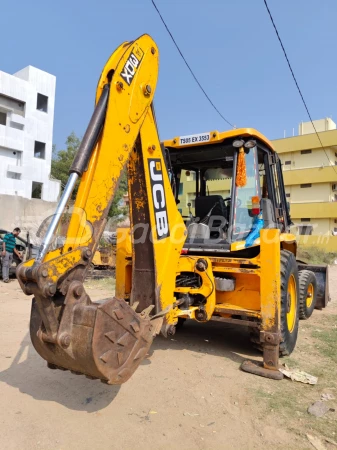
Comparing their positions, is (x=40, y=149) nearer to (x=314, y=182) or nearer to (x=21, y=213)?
(x=21, y=213)

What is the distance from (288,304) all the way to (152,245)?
7.48ft

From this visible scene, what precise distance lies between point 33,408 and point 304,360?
3.18 m

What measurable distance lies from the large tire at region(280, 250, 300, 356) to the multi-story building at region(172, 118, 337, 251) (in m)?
23.4

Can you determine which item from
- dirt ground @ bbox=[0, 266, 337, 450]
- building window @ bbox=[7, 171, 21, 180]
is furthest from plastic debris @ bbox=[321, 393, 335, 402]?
building window @ bbox=[7, 171, 21, 180]

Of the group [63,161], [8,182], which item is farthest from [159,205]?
[63,161]

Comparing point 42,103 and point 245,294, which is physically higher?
point 42,103

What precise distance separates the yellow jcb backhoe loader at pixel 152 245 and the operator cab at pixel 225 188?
15 millimetres

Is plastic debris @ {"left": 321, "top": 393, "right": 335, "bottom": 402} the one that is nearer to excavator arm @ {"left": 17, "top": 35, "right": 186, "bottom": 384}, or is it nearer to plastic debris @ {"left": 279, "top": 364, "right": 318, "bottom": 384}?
plastic debris @ {"left": 279, "top": 364, "right": 318, "bottom": 384}

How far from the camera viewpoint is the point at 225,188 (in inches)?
194

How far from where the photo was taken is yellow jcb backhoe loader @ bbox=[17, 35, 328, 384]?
253 cm

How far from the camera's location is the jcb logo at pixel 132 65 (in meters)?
3.03

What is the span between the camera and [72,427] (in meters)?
2.86

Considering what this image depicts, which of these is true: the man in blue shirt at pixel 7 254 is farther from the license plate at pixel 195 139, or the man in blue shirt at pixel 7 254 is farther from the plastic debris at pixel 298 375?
the plastic debris at pixel 298 375

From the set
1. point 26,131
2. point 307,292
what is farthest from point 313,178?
point 307,292
